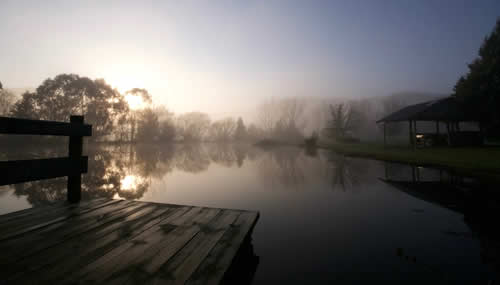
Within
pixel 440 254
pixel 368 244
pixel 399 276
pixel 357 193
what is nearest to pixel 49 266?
pixel 399 276

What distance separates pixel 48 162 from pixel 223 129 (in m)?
66.0

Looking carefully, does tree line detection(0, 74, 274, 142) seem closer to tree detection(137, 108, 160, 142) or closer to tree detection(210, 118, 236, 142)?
tree detection(137, 108, 160, 142)

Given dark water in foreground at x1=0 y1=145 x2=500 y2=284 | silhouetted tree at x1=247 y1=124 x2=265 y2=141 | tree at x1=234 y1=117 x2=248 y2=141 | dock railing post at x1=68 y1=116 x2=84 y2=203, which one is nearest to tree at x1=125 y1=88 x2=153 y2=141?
tree at x1=234 y1=117 x2=248 y2=141

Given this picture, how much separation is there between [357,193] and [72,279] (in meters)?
5.44

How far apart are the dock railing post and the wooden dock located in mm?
168

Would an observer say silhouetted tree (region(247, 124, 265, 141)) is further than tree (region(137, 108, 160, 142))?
Yes

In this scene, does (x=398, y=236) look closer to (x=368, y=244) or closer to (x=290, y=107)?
(x=368, y=244)

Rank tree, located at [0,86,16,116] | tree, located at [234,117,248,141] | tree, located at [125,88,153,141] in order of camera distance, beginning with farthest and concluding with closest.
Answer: tree, located at [234,117,248,141] → tree, located at [125,88,153,141] → tree, located at [0,86,16,116]

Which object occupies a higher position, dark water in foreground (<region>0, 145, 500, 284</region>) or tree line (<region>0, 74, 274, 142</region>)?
tree line (<region>0, 74, 274, 142</region>)

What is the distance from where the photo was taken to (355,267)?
213cm

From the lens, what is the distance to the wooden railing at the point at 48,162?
6.90 feet

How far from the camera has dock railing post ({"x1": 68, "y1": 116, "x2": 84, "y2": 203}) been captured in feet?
9.55

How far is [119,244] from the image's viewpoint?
1907mm

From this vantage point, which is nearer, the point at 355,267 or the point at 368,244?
the point at 355,267
